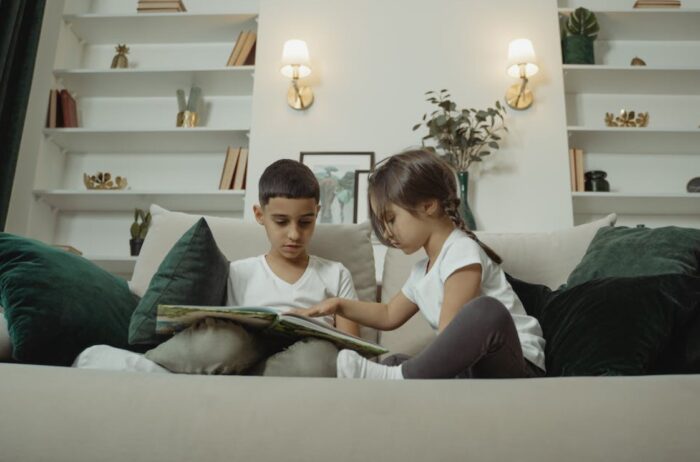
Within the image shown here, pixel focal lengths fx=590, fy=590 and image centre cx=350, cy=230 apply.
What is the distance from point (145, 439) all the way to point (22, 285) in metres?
0.63

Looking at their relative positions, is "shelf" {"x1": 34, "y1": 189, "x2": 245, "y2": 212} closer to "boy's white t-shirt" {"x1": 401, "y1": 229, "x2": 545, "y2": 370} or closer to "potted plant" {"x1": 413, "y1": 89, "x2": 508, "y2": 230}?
"potted plant" {"x1": 413, "y1": 89, "x2": 508, "y2": 230}

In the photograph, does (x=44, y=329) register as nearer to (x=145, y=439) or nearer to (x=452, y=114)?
(x=145, y=439)

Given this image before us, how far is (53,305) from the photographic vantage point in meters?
1.25

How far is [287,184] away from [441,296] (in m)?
0.58

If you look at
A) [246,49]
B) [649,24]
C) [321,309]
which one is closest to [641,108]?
[649,24]

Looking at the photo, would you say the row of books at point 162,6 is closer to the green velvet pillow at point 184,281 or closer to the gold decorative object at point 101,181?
the gold decorative object at point 101,181

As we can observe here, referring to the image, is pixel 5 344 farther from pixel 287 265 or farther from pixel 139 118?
pixel 139 118

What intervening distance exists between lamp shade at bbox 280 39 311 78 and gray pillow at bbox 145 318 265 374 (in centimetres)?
238

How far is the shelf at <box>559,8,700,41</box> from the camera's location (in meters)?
3.27

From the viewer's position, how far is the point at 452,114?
3.23 m

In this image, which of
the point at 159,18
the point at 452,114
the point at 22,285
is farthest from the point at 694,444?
the point at 159,18

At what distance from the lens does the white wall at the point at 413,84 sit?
316 cm

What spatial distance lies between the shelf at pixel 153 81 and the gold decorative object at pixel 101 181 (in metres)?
0.56

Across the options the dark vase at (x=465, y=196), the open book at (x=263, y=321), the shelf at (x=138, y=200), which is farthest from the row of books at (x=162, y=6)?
the open book at (x=263, y=321)
